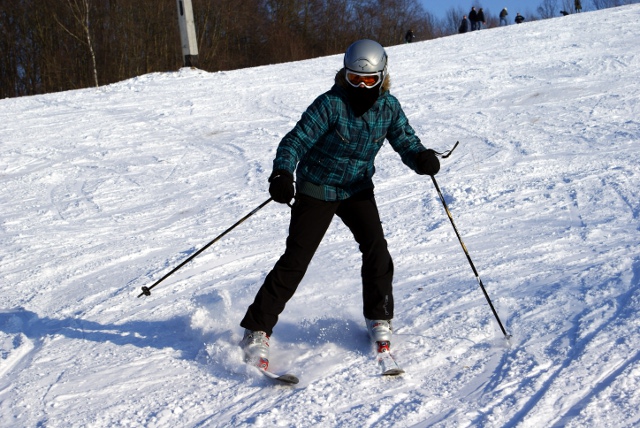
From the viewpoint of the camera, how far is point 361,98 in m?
3.51

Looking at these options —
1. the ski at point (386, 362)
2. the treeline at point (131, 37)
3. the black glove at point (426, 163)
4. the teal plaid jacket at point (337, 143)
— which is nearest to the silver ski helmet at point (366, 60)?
the teal plaid jacket at point (337, 143)

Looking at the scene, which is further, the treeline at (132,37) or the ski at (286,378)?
the treeline at (132,37)

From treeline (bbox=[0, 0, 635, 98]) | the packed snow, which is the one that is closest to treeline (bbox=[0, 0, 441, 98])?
treeline (bbox=[0, 0, 635, 98])

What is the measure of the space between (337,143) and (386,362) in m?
1.15

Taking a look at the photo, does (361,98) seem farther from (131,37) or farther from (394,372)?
(131,37)

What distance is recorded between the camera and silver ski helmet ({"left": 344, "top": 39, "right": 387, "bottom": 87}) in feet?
11.3

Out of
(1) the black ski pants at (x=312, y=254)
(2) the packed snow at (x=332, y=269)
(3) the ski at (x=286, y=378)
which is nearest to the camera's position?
(2) the packed snow at (x=332, y=269)

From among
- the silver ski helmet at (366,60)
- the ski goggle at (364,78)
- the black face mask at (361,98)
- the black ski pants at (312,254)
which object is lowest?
the black ski pants at (312,254)

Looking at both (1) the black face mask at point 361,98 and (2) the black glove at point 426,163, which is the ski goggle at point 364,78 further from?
(2) the black glove at point 426,163

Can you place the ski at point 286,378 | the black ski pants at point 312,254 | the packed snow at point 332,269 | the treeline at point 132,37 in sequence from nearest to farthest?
the packed snow at point 332,269, the ski at point 286,378, the black ski pants at point 312,254, the treeline at point 132,37

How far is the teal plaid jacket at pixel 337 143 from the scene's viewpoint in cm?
351

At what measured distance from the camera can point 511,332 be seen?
3889 millimetres

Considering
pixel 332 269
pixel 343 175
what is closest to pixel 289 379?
pixel 343 175

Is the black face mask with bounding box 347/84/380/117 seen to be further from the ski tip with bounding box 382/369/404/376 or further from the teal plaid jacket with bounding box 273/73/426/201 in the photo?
the ski tip with bounding box 382/369/404/376
